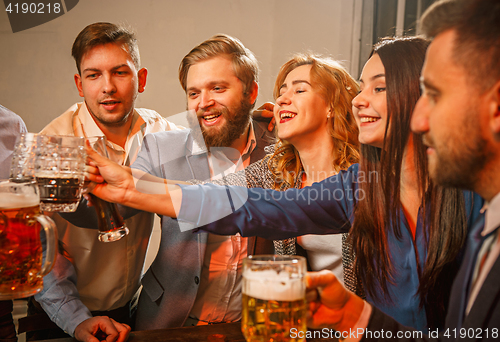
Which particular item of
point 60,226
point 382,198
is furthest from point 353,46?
point 60,226

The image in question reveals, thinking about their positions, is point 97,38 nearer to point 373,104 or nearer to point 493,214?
point 373,104

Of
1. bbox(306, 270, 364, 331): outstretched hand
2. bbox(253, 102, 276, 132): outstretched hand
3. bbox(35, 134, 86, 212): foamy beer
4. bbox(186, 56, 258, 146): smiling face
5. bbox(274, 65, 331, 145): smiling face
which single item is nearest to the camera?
bbox(306, 270, 364, 331): outstretched hand

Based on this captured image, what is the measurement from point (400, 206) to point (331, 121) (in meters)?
0.69

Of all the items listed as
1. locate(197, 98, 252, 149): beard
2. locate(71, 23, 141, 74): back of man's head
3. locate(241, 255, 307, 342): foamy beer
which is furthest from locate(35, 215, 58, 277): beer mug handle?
locate(71, 23, 141, 74): back of man's head

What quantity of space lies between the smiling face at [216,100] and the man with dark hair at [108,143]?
1.05 ft

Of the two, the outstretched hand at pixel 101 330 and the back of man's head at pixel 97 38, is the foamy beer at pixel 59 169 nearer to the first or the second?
the outstretched hand at pixel 101 330

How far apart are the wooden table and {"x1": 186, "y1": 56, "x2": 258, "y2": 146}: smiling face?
1100mm

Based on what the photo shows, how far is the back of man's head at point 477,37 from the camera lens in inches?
24.5

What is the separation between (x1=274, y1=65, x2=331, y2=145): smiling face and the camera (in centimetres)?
172

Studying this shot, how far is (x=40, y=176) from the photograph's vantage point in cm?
101

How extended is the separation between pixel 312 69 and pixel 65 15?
8.65 feet

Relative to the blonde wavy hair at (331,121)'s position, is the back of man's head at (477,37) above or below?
above

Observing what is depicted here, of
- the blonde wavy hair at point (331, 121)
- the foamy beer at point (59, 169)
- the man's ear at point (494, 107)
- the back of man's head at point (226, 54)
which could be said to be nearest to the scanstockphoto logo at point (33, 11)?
the back of man's head at point (226, 54)

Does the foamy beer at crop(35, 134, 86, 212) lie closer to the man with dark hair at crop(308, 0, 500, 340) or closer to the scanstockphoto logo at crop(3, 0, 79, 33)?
the man with dark hair at crop(308, 0, 500, 340)
